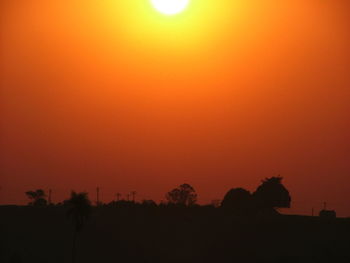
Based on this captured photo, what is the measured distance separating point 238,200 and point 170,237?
31.4 m

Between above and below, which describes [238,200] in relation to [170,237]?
above

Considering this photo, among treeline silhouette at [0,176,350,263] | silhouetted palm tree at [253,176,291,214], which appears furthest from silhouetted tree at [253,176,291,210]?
treeline silhouette at [0,176,350,263]

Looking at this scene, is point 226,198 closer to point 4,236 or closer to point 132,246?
point 132,246

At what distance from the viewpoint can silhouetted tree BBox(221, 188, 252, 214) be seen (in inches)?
7554

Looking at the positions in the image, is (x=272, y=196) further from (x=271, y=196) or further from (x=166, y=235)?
(x=166, y=235)

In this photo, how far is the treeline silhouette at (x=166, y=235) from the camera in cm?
15025

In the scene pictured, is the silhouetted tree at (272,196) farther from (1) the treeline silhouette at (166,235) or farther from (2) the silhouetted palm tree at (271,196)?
(1) the treeline silhouette at (166,235)

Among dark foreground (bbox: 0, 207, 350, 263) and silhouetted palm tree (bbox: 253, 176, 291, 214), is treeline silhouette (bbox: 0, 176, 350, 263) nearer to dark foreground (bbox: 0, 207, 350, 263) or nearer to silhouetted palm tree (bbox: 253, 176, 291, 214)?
dark foreground (bbox: 0, 207, 350, 263)

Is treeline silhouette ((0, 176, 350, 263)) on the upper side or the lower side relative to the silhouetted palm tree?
lower

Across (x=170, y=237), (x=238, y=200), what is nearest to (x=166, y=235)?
(x=170, y=237)

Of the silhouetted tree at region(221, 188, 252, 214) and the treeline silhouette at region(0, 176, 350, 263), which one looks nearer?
the treeline silhouette at region(0, 176, 350, 263)

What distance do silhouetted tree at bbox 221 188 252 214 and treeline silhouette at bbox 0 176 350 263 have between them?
23.1ft

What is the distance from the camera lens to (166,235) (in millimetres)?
167500

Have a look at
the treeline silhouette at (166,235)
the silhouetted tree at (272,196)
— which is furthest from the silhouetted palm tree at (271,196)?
the treeline silhouette at (166,235)
